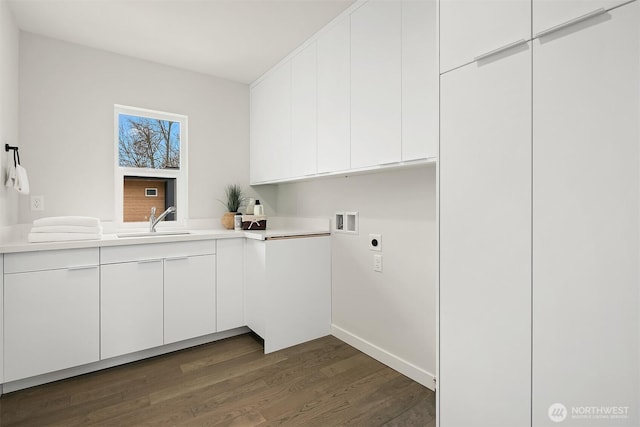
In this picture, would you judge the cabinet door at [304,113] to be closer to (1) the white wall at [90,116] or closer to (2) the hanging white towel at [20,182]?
(1) the white wall at [90,116]

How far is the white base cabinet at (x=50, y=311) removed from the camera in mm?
1896

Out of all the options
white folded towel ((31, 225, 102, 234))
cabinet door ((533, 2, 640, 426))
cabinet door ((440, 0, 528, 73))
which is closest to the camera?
cabinet door ((533, 2, 640, 426))

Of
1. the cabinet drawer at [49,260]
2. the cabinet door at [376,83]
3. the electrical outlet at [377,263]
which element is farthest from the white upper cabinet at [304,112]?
the cabinet drawer at [49,260]

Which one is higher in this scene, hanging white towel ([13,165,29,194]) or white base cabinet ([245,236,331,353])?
hanging white towel ([13,165,29,194])

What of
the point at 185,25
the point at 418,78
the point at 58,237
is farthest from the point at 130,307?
the point at 418,78

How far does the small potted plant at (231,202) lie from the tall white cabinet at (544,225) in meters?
2.37

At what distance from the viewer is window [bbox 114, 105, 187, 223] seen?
2.85 m

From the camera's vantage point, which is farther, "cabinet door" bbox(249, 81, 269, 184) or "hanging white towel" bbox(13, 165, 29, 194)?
"cabinet door" bbox(249, 81, 269, 184)

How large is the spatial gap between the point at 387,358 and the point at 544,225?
1.62 metres

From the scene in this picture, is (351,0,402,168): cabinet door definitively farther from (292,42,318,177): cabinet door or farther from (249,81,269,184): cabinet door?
(249,81,269,184): cabinet door

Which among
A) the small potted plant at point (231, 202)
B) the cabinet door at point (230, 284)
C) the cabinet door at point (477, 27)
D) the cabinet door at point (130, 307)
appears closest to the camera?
the cabinet door at point (477, 27)

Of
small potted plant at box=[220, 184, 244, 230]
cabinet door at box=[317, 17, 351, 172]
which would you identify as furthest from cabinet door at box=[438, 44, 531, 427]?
small potted plant at box=[220, 184, 244, 230]

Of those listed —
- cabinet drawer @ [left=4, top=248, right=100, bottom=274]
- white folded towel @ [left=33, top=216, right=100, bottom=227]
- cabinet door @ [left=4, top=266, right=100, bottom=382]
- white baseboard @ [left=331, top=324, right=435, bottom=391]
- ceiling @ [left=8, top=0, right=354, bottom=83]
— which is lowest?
white baseboard @ [left=331, top=324, right=435, bottom=391]

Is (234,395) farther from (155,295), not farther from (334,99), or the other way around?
(334,99)
